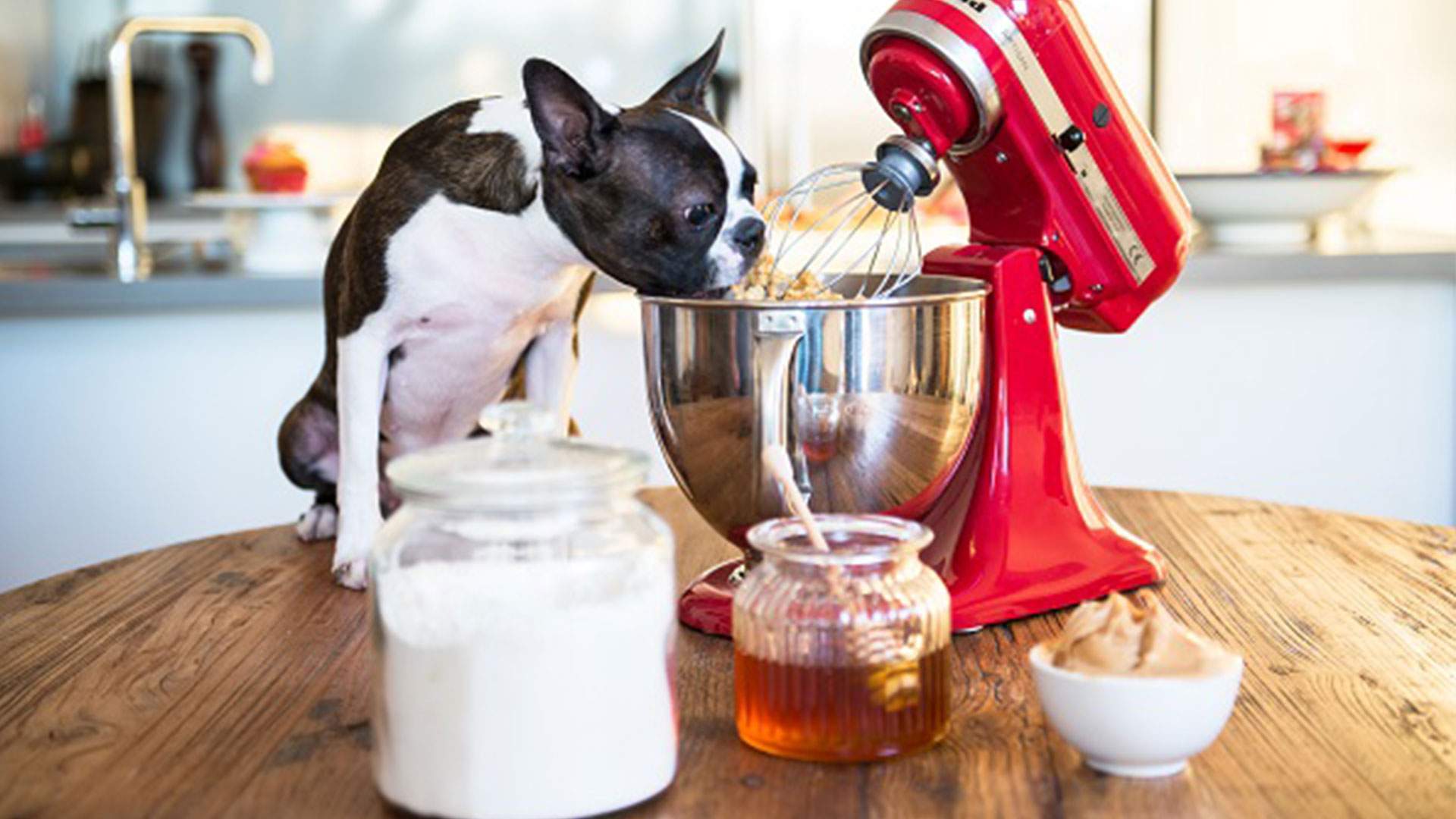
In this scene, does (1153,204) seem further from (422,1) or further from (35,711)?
(422,1)

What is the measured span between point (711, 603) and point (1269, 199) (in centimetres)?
178

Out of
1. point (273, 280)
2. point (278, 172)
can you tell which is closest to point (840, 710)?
point (273, 280)

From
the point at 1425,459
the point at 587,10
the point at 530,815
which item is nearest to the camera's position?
the point at 530,815

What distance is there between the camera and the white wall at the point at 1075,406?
2316 millimetres

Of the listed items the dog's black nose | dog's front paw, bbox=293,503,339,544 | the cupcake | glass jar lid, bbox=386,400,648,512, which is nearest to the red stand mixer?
the dog's black nose

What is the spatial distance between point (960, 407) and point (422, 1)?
338cm

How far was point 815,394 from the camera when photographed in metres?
0.99

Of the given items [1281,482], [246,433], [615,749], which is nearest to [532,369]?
[615,749]

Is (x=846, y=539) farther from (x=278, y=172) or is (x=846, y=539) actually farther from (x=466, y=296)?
(x=278, y=172)

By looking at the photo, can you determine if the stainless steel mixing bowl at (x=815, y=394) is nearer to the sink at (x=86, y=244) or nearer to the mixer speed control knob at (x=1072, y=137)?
the mixer speed control knob at (x=1072, y=137)

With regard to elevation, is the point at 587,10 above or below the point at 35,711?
above

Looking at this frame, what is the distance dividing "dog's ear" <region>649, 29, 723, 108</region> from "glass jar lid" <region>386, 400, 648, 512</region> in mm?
674

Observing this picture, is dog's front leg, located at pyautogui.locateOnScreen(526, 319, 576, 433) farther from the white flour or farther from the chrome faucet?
the chrome faucet

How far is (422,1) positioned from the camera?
4.16 metres
